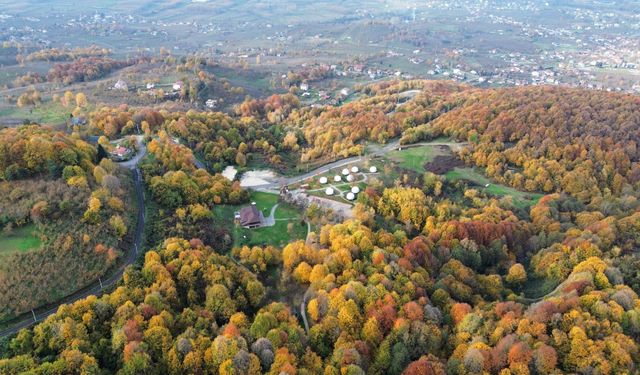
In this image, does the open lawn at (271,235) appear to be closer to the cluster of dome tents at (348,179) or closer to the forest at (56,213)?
the cluster of dome tents at (348,179)

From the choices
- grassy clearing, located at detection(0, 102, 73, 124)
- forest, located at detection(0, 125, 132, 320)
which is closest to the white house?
grassy clearing, located at detection(0, 102, 73, 124)

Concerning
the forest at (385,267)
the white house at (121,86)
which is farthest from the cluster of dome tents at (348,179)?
the white house at (121,86)

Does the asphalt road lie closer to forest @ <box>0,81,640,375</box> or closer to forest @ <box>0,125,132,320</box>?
forest @ <box>0,125,132,320</box>

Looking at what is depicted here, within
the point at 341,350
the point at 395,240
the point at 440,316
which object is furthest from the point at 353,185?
the point at 341,350

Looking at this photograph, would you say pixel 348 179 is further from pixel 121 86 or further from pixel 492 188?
pixel 121 86

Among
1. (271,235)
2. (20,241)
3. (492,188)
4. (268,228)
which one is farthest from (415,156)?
(20,241)

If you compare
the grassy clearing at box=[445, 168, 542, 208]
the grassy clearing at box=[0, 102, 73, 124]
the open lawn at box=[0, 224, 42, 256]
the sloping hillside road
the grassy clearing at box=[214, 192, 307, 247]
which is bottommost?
the grassy clearing at box=[445, 168, 542, 208]
